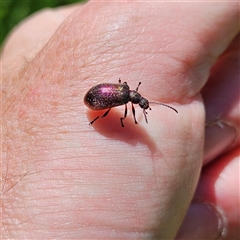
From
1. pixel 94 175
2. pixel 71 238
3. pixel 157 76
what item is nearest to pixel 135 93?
pixel 157 76

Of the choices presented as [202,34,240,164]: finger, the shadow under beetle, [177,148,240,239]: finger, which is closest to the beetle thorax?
the shadow under beetle

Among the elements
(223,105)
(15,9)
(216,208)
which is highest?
(15,9)

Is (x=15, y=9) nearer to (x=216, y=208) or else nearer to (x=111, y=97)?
(x=111, y=97)

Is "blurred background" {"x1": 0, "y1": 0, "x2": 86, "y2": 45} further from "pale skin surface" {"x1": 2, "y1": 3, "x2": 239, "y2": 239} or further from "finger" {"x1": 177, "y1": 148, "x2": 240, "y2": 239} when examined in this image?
"finger" {"x1": 177, "y1": 148, "x2": 240, "y2": 239}

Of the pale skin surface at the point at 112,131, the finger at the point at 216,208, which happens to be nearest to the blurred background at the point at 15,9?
the pale skin surface at the point at 112,131

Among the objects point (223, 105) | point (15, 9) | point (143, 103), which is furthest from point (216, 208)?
point (15, 9)

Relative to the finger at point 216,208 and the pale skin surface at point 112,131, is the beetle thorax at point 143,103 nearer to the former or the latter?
the pale skin surface at point 112,131

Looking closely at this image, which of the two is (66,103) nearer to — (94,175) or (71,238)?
(94,175)
